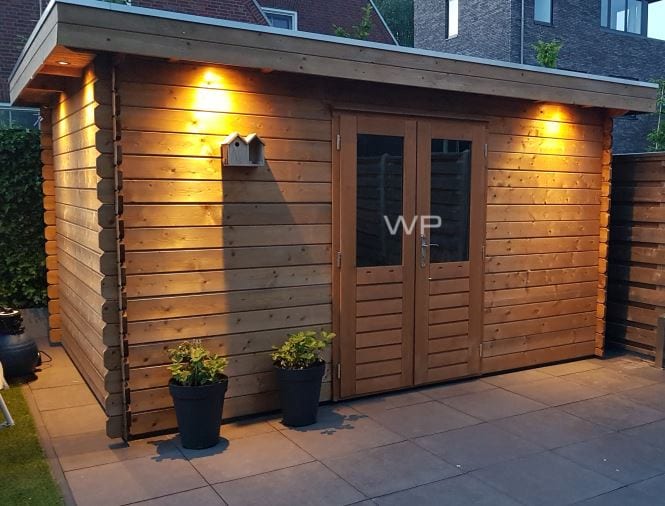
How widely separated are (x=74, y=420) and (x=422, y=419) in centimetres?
240

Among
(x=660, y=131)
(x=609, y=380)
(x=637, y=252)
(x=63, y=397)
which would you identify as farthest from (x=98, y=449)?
(x=660, y=131)

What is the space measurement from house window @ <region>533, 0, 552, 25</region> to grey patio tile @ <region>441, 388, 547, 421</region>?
1305 centimetres

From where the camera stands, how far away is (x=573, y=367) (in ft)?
19.4

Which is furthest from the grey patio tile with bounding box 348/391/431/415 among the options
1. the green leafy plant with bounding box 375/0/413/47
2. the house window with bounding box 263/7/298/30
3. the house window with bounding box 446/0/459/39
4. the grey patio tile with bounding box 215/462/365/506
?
the green leafy plant with bounding box 375/0/413/47

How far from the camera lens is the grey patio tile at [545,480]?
3420 mm

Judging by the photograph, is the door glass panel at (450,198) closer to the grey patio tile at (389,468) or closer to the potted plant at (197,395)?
the grey patio tile at (389,468)

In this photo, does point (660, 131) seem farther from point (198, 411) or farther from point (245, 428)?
point (198, 411)

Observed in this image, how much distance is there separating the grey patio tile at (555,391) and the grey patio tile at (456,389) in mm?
206

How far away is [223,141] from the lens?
4.24 metres

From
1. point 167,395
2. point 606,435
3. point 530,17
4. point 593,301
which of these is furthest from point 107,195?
point 530,17

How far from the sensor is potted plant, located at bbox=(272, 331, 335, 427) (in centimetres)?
429

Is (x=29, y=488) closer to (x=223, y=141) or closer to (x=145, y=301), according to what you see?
(x=145, y=301)

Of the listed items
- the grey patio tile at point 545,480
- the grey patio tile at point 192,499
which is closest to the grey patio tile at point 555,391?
the grey patio tile at point 545,480

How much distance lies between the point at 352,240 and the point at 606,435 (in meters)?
2.15
